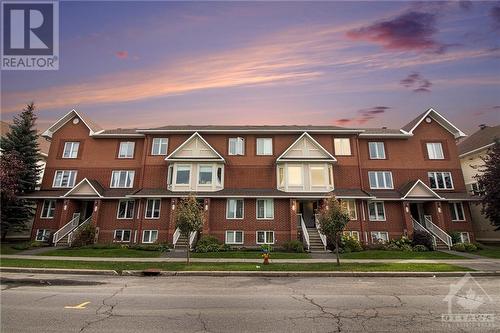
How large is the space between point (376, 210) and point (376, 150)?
22.0 ft

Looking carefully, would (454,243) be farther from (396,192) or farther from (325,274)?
(325,274)

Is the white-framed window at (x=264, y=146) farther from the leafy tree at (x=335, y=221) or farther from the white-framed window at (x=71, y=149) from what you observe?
the white-framed window at (x=71, y=149)

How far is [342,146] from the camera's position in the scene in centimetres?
2872

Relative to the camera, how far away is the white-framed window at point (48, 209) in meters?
27.7

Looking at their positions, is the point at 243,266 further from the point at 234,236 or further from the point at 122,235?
the point at 122,235

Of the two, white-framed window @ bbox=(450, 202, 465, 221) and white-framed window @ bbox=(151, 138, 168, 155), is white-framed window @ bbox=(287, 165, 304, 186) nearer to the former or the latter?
white-framed window @ bbox=(151, 138, 168, 155)

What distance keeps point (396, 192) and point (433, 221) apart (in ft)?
13.8

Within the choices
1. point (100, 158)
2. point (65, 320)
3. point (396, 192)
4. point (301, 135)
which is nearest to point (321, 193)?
point (301, 135)

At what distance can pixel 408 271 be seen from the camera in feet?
45.9

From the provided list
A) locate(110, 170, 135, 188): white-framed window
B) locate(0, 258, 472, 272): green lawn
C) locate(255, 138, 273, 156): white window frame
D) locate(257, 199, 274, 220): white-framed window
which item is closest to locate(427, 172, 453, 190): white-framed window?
Result: locate(0, 258, 472, 272): green lawn

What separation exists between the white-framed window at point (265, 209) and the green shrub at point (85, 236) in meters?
16.0

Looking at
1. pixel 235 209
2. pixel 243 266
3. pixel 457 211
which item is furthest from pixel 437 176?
pixel 243 266

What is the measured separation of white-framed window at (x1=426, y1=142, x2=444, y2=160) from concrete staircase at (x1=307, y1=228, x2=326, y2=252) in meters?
15.7

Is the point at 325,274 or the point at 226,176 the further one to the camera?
the point at 226,176
